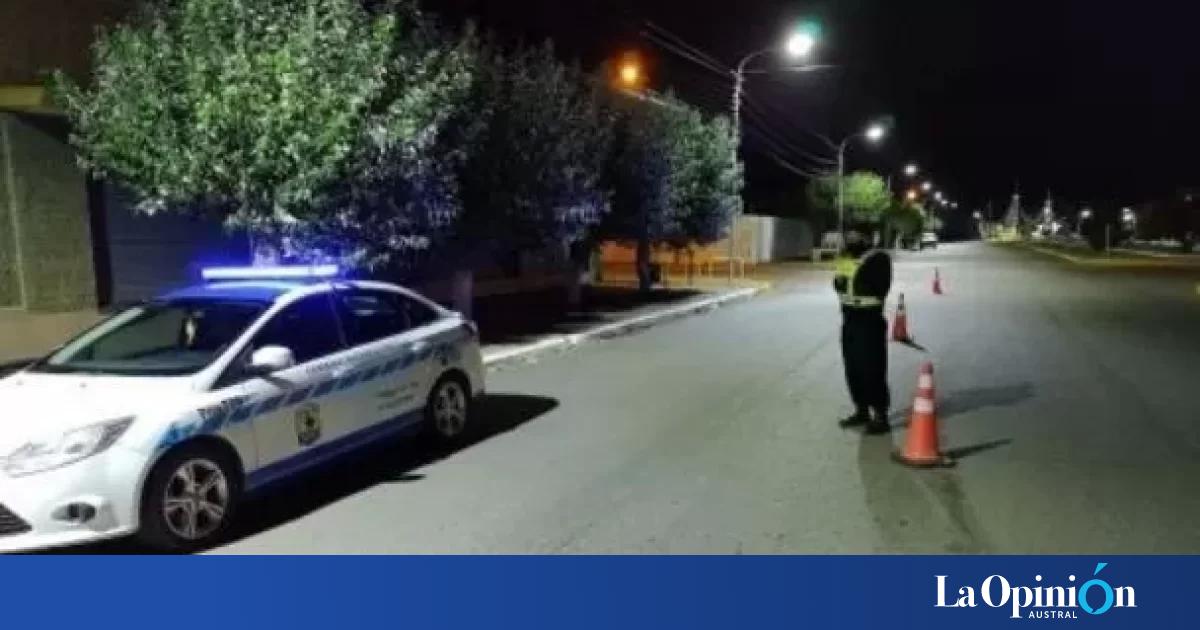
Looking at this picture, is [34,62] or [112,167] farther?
[34,62]

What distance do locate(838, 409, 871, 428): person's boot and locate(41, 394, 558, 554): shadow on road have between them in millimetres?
2863

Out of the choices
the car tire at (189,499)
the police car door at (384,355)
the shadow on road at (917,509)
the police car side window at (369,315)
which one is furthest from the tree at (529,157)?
the car tire at (189,499)

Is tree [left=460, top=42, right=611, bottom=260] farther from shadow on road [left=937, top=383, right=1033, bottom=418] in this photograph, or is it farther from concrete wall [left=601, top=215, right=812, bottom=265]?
concrete wall [left=601, top=215, right=812, bottom=265]

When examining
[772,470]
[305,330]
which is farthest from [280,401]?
[772,470]

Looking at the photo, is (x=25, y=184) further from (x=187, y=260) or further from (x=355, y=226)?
(x=355, y=226)

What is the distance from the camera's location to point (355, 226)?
41.4 feet

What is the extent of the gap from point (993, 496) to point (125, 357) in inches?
223

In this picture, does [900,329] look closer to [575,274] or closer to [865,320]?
[865,320]

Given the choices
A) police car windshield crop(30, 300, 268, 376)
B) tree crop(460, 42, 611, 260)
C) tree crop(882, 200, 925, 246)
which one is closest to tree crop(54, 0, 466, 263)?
tree crop(460, 42, 611, 260)

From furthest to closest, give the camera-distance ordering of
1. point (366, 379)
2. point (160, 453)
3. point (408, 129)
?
1. point (408, 129)
2. point (366, 379)
3. point (160, 453)

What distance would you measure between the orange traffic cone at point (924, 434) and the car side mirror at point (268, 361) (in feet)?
14.4

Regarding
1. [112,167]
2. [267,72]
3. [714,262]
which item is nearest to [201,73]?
[267,72]

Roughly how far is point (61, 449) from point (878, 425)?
20.6 ft

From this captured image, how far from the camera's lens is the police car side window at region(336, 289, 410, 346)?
7859mm
